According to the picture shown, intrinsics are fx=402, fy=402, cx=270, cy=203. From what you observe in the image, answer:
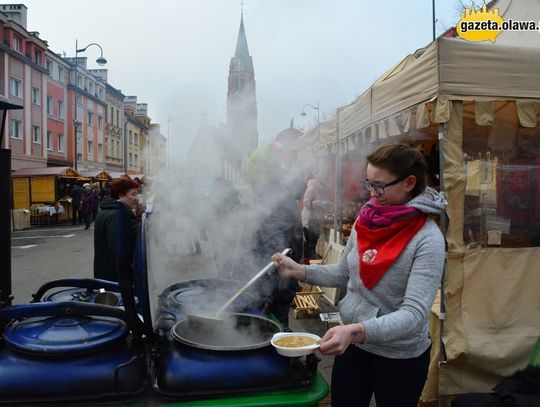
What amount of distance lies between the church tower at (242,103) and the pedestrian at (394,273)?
235 cm

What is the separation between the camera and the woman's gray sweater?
1.29 metres

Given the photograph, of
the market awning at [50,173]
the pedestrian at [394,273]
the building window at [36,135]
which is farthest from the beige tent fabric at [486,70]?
the building window at [36,135]

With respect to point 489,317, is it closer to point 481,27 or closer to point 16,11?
point 481,27

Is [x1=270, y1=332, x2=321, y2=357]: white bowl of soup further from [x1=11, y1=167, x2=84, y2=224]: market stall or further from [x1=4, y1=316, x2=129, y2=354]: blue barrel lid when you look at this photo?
[x1=11, y1=167, x2=84, y2=224]: market stall

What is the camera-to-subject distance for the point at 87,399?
138 centimetres

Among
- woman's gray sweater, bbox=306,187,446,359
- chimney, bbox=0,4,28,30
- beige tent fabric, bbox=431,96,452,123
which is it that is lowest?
woman's gray sweater, bbox=306,187,446,359

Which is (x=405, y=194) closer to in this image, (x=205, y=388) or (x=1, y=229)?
(x=205, y=388)

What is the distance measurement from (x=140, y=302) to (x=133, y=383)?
304 mm

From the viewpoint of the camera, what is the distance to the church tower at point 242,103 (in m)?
3.97

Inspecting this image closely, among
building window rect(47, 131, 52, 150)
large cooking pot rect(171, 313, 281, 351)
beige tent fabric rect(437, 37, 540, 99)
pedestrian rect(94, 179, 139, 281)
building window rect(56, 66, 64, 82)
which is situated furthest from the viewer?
building window rect(56, 66, 64, 82)

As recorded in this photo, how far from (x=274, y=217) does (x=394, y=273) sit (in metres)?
1.52


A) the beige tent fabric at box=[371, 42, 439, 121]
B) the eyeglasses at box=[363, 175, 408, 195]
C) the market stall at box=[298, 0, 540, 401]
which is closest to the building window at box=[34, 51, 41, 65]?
the beige tent fabric at box=[371, 42, 439, 121]

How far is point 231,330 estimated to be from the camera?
1909mm

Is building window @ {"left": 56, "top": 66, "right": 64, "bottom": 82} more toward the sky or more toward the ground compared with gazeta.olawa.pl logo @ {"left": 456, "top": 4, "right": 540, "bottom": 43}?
more toward the sky
